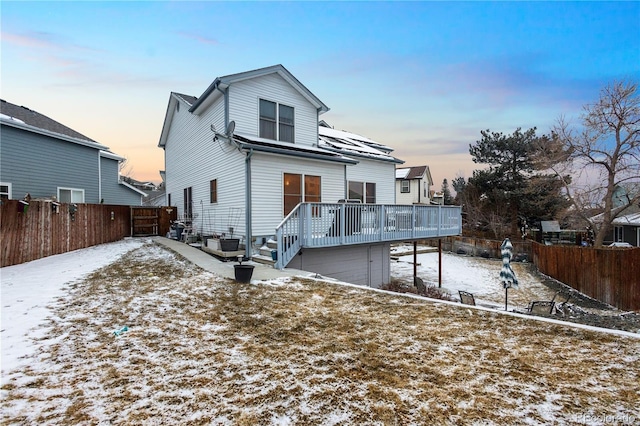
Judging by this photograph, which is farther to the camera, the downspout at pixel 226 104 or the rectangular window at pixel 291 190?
the rectangular window at pixel 291 190

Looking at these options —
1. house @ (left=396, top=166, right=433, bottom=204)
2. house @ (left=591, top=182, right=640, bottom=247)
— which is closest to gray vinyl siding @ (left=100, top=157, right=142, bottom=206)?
house @ (left=396, top=166, right=433, bottom=204)

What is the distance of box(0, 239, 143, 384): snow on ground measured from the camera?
3594 millimetres

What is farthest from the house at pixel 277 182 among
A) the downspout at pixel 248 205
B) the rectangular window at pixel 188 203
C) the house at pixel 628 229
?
the house at pixel 628 229

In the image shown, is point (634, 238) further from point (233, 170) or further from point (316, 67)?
point (233, 170)

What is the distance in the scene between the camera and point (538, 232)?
29.1m

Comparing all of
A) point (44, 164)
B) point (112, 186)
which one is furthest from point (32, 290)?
point (112, 186)

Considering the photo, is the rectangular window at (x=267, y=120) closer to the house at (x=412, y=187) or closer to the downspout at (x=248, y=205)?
the downspout at (x=248, y=205)

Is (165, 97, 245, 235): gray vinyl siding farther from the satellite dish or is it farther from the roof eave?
the roof eave

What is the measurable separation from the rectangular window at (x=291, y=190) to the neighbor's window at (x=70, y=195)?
1048 cm

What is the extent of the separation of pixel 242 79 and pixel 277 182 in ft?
13.0

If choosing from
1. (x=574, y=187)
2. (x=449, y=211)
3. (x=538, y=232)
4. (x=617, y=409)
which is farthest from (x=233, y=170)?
(x=538, y=232)

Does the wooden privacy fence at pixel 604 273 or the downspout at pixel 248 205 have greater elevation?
the downspout at pixel 248 205

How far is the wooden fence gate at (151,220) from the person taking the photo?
15.5 m

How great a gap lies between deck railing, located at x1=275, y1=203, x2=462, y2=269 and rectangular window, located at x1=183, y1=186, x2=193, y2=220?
7.70 m
